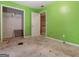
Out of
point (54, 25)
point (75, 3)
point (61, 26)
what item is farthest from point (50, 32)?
point (75, 3)

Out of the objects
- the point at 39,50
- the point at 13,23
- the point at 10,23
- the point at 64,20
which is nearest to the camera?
the point at 39,50

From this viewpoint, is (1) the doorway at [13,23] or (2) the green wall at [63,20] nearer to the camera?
(2) the green wall at [63,20]

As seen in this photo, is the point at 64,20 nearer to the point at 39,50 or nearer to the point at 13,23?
the point at 39,50

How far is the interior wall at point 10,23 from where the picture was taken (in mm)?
5379

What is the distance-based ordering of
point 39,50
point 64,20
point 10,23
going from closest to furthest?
point 39,50
point 64,20
point 10,23

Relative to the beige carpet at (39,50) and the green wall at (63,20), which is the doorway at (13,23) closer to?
the green wall at (63,20)

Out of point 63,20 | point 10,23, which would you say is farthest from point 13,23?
point 63,20

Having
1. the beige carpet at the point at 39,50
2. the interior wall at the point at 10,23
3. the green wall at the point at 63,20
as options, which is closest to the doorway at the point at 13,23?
the interior wall at the point at 10,23

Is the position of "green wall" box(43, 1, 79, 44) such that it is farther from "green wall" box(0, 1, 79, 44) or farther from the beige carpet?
the beige carpet

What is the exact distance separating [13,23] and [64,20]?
349 cm

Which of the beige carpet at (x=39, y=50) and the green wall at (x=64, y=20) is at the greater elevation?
the green wall at (x=64, y=20)

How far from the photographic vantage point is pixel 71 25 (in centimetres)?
364

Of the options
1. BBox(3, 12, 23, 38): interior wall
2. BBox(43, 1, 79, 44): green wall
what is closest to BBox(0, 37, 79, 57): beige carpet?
BBox(43, 1, 79, 44): green wall

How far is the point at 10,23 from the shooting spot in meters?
5.64
